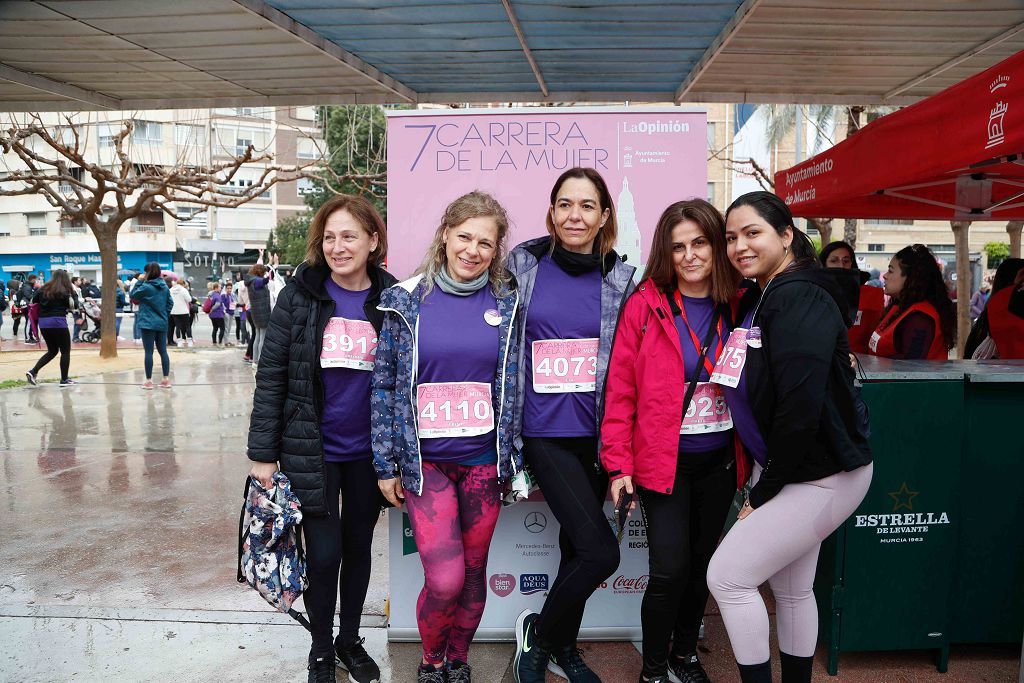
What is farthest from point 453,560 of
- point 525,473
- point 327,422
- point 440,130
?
point 440,130

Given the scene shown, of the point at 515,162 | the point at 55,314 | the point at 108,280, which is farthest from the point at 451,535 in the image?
the point at 108,280

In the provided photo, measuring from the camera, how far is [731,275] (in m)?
2.86

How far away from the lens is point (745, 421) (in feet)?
8.82

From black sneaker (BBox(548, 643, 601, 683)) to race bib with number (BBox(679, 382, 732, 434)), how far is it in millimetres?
1072

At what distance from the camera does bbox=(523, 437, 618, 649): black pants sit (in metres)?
2.86

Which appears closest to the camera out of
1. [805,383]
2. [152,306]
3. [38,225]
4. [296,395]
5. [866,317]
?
[805,383]

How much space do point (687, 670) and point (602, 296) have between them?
5.08ft

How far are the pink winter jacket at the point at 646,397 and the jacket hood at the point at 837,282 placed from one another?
18.7 inches

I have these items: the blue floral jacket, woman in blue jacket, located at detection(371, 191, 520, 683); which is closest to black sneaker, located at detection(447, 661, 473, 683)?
woman in blue jacket, located at detection(371, 191, 520, 683)

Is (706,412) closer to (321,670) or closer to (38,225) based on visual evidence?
(321,670)

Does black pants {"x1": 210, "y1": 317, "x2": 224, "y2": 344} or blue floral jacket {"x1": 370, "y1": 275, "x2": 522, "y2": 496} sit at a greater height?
blue floral jacket {"x1": 370, "y1": 275, "x2": 522, "y2": 496}

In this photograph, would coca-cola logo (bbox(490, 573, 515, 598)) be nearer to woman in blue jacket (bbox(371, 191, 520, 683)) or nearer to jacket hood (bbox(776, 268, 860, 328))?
woman in blue jacket (bbox(371, 191, 520, 683))

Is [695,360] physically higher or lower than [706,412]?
higher

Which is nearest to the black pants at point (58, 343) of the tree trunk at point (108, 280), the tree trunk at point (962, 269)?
the tree trunk at point (108, 280)
